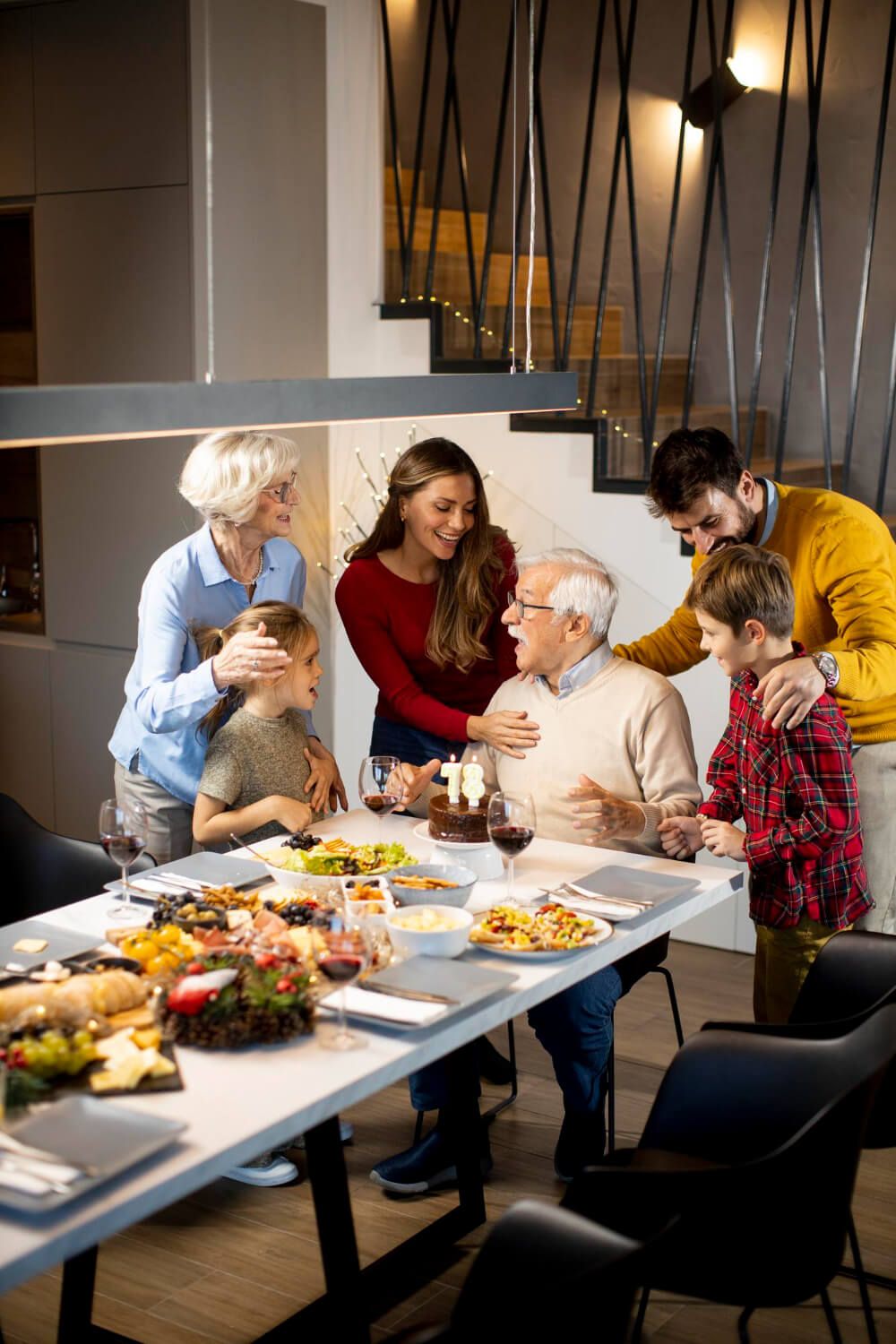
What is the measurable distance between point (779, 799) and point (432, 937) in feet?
2.90

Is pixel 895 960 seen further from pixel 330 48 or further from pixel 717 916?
pixel 330 48

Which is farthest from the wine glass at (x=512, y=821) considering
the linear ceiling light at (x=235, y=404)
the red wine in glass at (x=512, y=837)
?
the linear ceiling light at (x=235, y=404)

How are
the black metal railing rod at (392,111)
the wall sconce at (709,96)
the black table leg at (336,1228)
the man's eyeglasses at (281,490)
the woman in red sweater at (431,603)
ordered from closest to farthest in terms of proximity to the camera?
the black table leg at (336,1228) → the man's eyeglasses at (281,490) → the woman in red sweater at (431,603) → the black metal railing rod at (392,111) → the wall sconce at (709,96)

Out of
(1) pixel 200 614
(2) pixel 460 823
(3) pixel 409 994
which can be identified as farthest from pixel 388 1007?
(1) pixel 200 614

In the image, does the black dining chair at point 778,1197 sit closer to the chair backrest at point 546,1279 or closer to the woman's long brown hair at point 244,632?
the chair backrest at point 546,1279

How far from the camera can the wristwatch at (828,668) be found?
2.94 meters

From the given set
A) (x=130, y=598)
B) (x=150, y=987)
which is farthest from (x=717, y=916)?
(x=150, y=987)

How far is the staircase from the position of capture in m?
4.93

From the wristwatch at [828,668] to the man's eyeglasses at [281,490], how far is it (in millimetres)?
1203

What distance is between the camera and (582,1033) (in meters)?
3.03

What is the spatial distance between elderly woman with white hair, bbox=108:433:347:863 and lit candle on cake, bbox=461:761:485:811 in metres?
0.44

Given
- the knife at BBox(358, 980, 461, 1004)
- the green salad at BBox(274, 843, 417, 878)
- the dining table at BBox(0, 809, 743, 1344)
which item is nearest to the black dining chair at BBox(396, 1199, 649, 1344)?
the dining table at BBox(0, 809, 743, 1344)

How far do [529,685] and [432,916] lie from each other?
104 cm

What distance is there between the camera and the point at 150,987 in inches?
87.1
